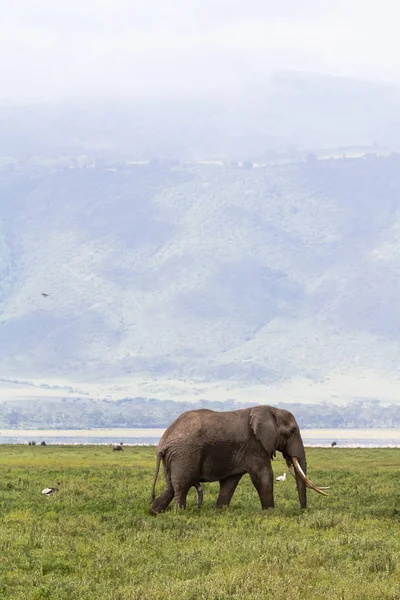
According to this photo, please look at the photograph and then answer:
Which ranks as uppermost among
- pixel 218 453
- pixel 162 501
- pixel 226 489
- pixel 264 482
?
pixel 218 453

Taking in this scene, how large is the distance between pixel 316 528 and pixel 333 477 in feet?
63.0

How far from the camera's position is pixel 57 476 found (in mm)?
43781

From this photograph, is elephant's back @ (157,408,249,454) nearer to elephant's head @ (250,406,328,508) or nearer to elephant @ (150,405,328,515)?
elephant @ (150,405,328,515)

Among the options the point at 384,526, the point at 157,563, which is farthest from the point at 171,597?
the point at 384,526

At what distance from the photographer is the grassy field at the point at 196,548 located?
17781mm

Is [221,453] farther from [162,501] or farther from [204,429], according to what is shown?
[162,501]

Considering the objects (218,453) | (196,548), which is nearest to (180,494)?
(218,453)

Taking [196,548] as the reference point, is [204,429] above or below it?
above

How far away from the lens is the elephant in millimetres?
28844

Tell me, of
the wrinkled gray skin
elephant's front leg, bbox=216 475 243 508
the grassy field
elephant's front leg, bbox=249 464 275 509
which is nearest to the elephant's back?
the wrinkled gray skin

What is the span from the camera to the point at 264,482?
95.7 feet

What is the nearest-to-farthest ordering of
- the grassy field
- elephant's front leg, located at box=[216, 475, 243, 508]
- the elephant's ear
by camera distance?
the grassy field < the elephant's ear < elephant's front leg, located at box=[216, 475, 243, 508]

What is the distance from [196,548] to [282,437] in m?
8.11

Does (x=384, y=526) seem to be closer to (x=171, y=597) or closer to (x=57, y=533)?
(x=57, y=533)
